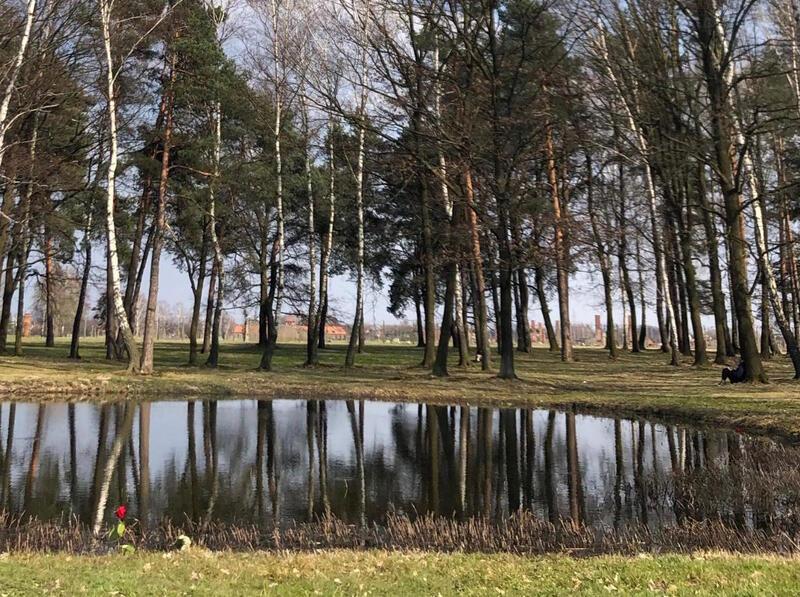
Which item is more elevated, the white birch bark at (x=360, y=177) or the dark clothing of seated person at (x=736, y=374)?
the white birch bark at (x=360, y=177)

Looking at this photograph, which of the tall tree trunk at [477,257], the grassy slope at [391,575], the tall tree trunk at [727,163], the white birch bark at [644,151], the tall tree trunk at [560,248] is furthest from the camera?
the tall tree trunk at [477,257]

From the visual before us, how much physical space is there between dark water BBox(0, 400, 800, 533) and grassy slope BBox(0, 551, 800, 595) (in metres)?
2.34

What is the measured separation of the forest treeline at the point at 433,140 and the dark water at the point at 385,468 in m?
7.42

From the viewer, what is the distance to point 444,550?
6.80 metres

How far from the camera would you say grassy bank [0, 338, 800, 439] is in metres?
Result: 15.9

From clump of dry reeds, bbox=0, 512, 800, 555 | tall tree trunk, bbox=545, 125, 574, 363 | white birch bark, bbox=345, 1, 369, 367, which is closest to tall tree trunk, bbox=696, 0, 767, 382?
tall tree trunk, bbox=545, 125, 574, 363

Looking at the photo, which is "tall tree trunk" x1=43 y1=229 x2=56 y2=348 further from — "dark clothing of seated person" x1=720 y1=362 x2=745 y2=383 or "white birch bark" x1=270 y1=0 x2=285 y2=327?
"dark clothing of seated person" x1=720 y1=362 x2=745 y2=383

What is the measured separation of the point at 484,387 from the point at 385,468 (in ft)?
35.0

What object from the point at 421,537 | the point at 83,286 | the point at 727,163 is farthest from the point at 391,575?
the point at 83,286

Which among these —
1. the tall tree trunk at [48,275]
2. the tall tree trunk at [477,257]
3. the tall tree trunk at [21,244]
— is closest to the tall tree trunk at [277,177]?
the tall tree trunk at [477,257]

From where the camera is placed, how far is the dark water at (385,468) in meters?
8.62

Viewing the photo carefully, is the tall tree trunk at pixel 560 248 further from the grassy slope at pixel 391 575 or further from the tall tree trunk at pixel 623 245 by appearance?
the grassy slope at pixel 391 575

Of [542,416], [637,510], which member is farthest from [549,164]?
[637,510]

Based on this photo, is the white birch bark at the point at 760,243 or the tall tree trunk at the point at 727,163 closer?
the tall tree trunk at the point at 727,163
